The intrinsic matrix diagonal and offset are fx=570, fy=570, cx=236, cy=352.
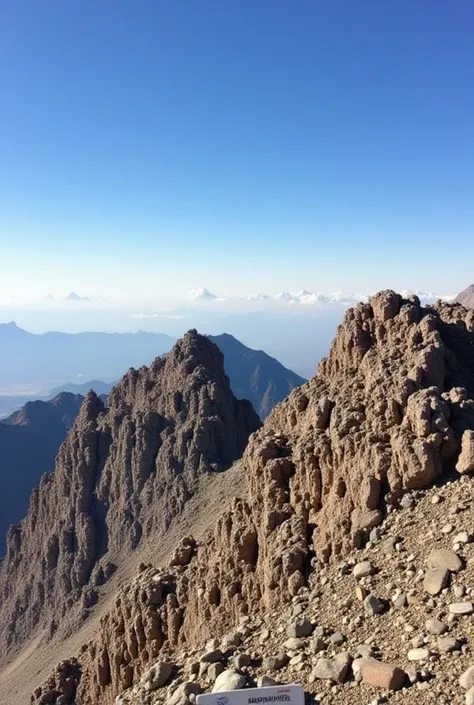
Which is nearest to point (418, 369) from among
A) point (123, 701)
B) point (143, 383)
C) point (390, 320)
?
point (390, 320)

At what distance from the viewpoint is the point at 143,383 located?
78938 millimetres

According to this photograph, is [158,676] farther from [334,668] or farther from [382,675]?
[382,675]

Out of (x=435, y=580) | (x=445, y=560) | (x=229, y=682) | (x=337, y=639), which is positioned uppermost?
(x=445, y=560)

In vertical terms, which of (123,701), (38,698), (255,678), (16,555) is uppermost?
(255,678)

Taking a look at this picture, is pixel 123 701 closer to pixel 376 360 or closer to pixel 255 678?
pixel 255 678

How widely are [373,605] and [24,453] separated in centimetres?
15929

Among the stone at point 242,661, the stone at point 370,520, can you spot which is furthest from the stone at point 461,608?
the stone at point 242,661

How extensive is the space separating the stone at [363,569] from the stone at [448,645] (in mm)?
3716

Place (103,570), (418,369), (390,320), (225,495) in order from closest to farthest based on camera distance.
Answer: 1. (418,369)
2. (390,320)
3. (225,495)
4. (103,570)

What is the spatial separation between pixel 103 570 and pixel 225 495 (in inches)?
792

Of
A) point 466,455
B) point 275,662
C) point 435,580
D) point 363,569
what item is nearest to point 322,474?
point 363,569

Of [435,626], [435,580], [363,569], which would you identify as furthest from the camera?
[363,569]

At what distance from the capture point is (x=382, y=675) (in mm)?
12453

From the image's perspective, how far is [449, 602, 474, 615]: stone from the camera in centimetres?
1314
